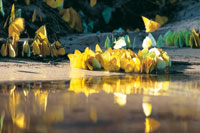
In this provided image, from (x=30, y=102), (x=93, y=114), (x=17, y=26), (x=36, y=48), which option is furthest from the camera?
(x=17, y=26)

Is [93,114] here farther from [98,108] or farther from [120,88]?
[120,88]

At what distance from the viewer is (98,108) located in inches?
62.2

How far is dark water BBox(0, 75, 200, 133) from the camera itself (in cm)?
129

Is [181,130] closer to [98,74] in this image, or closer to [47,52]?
[98,74]

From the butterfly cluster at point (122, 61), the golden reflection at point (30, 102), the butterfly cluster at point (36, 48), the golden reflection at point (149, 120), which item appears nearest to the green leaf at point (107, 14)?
the butterfly cluster at point (36, 48)

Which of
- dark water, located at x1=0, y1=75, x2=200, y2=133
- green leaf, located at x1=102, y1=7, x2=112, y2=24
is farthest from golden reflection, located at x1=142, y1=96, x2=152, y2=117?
green leaf, located at x1=102, y1=7, x2=112, y2=24

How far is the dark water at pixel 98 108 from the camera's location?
4.22 feet

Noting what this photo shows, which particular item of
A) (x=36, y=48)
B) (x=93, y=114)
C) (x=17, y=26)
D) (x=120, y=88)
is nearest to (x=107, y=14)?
(x=17, y=26)

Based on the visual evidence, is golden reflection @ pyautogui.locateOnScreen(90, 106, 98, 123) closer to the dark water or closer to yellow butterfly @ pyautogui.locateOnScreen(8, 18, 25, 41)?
the dark water

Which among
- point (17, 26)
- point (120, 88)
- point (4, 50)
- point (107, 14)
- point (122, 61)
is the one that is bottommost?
point (120, 88)

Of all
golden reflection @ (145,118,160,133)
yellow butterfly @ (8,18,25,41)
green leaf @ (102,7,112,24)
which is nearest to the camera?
golden reflection @ (145,118,160,133)

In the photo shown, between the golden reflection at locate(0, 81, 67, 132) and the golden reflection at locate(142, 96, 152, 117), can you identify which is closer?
the golden reflection at locate(0, 81, 67, 132)

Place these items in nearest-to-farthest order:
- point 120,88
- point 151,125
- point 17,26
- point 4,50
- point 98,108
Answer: point 151,125, point 98,108, point 120,88, point 4,50, point 17,26

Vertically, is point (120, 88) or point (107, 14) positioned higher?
point (107, 14)
